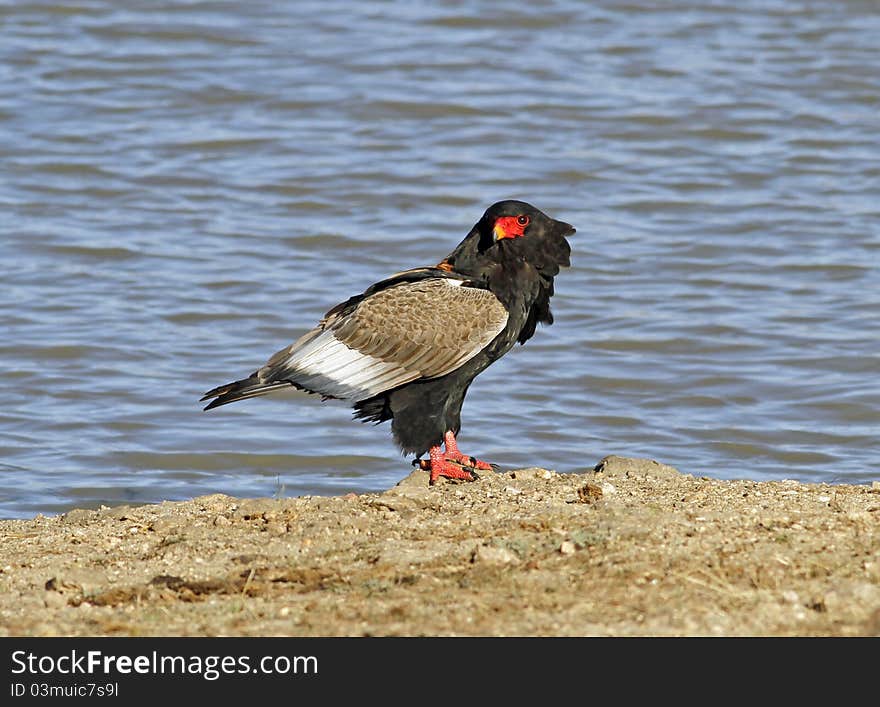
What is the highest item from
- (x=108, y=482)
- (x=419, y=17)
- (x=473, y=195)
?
(x=419, y=17)

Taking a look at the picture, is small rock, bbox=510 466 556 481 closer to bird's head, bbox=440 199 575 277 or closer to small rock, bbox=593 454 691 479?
small rock, bbox=593 454 691 479

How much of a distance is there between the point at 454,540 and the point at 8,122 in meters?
14.0

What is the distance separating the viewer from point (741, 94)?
1986 cm

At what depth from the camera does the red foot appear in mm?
8078

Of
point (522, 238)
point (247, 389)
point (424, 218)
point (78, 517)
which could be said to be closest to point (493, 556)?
point (247, 389)

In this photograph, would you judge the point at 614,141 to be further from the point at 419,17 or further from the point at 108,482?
the point at 108,482

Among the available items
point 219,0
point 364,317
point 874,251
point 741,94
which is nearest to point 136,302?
point 364,317

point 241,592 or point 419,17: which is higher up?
point 419,17

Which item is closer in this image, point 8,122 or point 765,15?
point 8,122

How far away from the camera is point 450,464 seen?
817cm

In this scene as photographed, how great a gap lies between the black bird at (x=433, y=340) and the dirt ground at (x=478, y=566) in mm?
855

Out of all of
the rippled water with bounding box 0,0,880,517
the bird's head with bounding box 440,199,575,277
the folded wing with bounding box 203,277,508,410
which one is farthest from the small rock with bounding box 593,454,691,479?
the rippled water with bounding box 0,0,880,517

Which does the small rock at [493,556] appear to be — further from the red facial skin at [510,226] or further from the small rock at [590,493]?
the red facial skin at [510,226]

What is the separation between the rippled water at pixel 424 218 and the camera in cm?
1092
